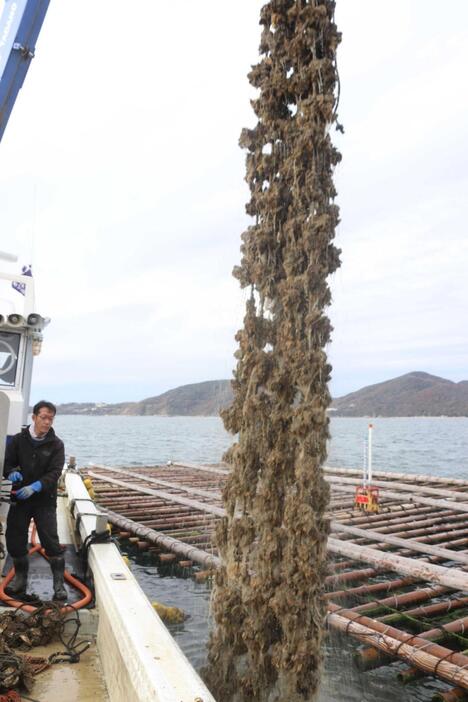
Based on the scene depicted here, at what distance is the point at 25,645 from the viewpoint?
4535 millimetres

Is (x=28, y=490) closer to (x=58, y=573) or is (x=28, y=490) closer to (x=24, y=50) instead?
(x=58, y=573)

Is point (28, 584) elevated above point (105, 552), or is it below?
below

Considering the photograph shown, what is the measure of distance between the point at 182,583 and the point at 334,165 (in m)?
9.54

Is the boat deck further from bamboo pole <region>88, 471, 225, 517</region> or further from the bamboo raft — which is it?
bamboo pole <region>88, 471, 225, 517</region>

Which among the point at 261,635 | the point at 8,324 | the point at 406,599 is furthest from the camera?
the point at 406,599

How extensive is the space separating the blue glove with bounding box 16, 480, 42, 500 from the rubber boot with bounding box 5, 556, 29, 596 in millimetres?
664

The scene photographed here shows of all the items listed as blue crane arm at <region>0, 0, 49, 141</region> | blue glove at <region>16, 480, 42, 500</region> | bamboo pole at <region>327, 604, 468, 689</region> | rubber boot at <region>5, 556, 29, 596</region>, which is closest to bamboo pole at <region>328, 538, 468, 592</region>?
bamboo pole at <region>327, 604, 468, 689</region>

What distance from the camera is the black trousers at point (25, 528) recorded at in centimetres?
540

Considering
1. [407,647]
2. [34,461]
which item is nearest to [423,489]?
[407,647]

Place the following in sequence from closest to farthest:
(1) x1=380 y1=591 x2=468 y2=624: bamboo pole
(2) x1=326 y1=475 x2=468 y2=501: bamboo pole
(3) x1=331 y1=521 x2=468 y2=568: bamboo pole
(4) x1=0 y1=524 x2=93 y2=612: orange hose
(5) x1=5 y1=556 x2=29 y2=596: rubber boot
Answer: (4) x1=0 y1=524 x2=93 y2=612: orange hose → (5) x1=5 y1=556 x2=29 y2=596: rubber boot → (1) x1=380 y1=591 x2=468 y2=624: bamboo pole → (3) x1=331 y1=521 x2=468 y2=568: bamboo pole → (2) x1=326 y1=475 x2=468 y2=501: bamboo pole

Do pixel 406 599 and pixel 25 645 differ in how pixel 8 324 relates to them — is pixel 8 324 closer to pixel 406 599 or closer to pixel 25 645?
pixel 25 645

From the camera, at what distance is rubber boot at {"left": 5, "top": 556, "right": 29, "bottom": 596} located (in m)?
5.25

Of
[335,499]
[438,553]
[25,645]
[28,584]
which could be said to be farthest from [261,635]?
[335,499]

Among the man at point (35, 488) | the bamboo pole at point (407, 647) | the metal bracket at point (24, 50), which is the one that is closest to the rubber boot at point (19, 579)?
the man at point (35, 488)
